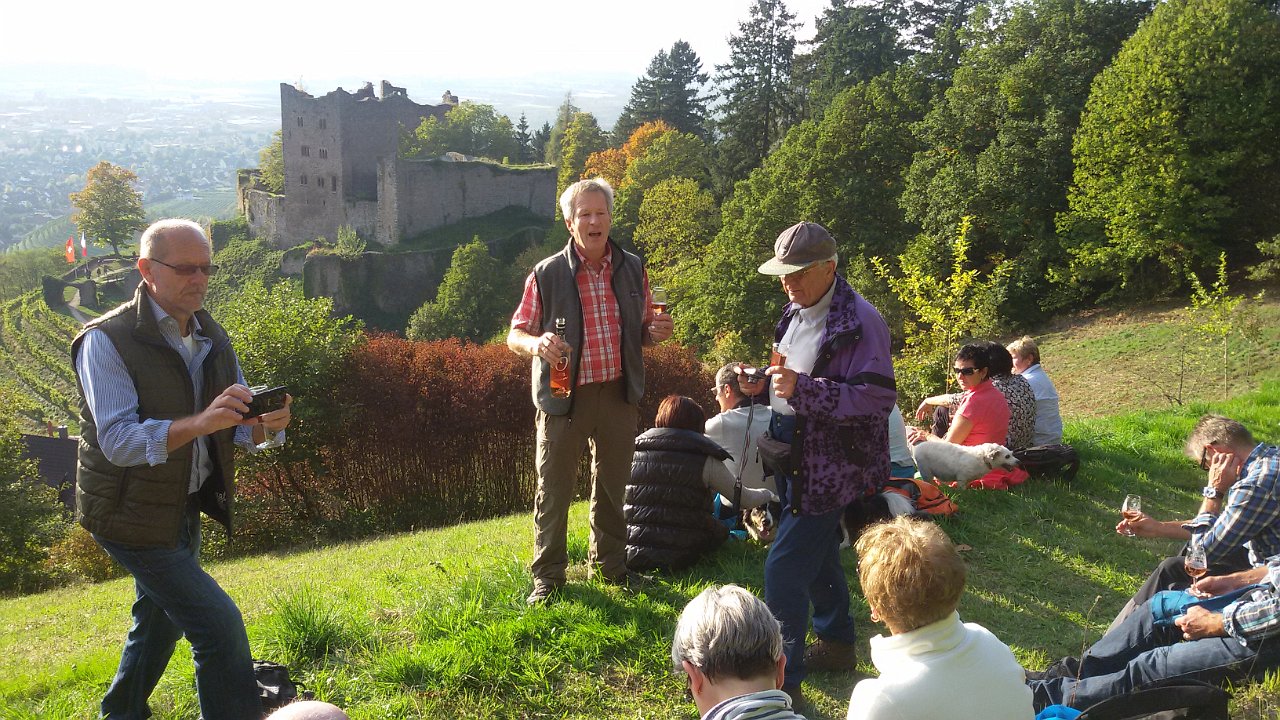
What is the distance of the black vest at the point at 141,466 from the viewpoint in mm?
3166

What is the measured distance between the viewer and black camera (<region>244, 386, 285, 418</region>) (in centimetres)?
323

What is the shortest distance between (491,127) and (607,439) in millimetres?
66803

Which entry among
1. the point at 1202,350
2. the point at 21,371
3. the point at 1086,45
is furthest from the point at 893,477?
the point at 21,371

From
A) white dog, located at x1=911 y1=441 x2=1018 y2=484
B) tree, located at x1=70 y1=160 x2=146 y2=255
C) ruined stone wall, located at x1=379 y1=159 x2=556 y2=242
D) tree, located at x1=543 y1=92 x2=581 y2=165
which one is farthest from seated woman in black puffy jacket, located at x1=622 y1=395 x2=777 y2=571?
tree, located at x1=70 y1=160 x2=146 y2=255

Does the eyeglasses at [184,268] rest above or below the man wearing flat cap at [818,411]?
above

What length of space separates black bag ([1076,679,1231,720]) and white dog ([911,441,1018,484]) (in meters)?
3.30

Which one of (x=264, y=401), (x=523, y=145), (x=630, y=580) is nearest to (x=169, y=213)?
(x=523, y=145)

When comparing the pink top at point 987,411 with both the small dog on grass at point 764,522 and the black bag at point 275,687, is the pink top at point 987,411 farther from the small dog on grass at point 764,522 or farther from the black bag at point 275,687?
the black bag at point 275,687

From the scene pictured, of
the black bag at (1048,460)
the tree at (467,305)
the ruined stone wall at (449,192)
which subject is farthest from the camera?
the ruined stone wall at (449,192)

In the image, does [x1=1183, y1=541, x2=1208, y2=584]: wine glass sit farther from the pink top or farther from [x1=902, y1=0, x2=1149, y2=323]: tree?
[x1=902, y1=0, x2=1149, y2=323]: tree

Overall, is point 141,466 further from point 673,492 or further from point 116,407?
point 673,492

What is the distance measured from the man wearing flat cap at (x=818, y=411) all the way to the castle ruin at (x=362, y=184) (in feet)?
175

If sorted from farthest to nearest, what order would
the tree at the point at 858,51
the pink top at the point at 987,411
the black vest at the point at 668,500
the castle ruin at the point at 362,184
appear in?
the castle ruin at the point at 362,184, the tree at the point at 858,51, the pink top at the point at 987,411, the black vest at the point at 668,500

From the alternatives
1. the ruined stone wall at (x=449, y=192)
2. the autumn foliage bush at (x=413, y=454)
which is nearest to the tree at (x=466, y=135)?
the ruined stone wall at (x=449, y=192)
